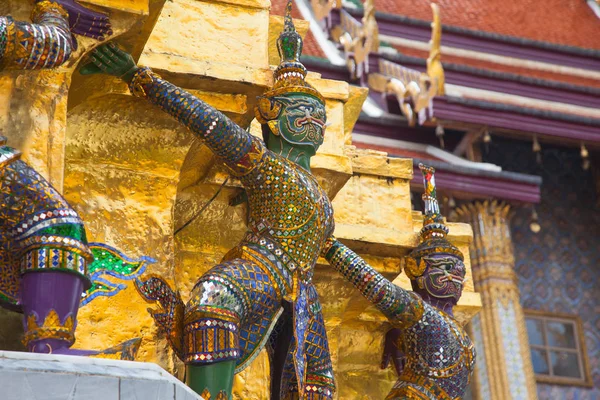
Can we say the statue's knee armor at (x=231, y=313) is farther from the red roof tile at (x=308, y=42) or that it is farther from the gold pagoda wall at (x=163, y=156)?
the red roof tile at (x=308, y=42)

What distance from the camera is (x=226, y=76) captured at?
13.0 feet

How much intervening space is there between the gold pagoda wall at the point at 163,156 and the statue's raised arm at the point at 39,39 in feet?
0.47

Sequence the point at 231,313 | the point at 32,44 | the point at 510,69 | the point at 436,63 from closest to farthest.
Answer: the point at 32,44
the point at 231,313
the point at 436,63
the point at 510,69

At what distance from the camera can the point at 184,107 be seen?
12.0ft

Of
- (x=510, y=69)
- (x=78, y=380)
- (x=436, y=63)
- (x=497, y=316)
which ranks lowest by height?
(x=78, y=380)

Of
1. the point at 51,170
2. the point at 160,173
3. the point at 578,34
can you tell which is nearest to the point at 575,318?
the point at 578,34

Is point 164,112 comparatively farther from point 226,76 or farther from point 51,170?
point 51,170

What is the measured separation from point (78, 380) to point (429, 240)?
230 cm

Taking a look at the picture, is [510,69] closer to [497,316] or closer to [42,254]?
[497,316]

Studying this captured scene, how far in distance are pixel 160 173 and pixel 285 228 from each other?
2.04 feet

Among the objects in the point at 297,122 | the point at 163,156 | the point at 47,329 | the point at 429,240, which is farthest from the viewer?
the point at 429,240

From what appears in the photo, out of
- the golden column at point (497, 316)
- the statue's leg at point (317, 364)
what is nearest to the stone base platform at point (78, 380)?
the statue's leg at point (317, 364)

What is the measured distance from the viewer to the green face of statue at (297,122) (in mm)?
3939

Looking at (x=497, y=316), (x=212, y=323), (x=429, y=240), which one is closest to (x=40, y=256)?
(x=212, y=323)
